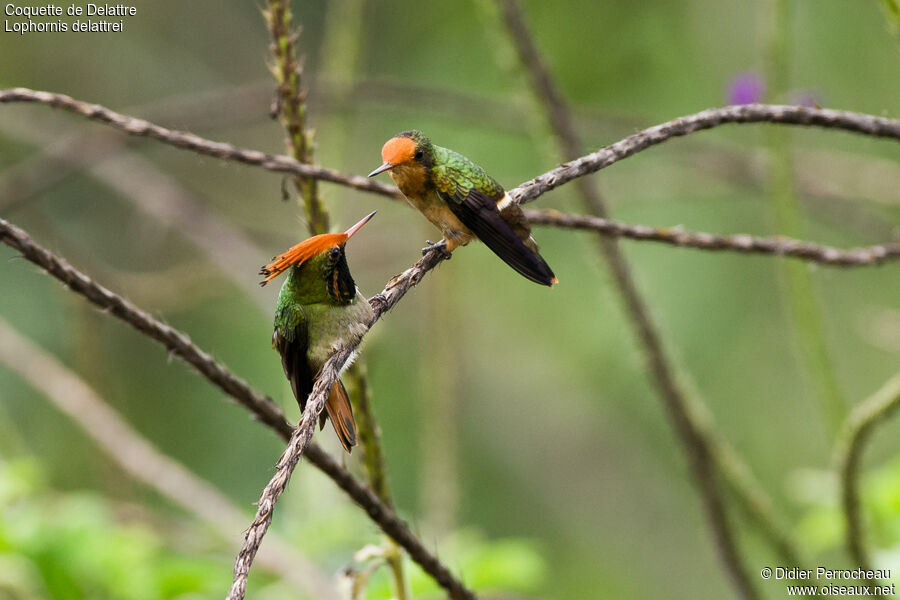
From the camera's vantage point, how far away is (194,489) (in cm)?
249

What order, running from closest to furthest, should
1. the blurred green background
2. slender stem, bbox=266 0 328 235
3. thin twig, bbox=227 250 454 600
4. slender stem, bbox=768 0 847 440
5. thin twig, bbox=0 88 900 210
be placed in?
1. thin twig, bbox=227 250 454 600
2. thin twig, bbox=0 88 900 210
3. slender stem, bbox=266 0 328 235
4. slender stem, bbox=768 0 847 440
5. the blurred green background

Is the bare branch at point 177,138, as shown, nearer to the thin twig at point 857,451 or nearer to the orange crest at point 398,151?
the orange crest at point 398,151

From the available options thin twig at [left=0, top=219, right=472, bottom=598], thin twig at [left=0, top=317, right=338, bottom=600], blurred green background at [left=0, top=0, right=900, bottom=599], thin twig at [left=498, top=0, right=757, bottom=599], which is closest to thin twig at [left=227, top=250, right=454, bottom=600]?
thin twig at [left=0, top=219, right=472, bottom=598]

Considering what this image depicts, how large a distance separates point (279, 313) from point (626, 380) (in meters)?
A: 6.56

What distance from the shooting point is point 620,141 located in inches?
45.3

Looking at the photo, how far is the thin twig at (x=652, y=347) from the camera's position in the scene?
2.00 m

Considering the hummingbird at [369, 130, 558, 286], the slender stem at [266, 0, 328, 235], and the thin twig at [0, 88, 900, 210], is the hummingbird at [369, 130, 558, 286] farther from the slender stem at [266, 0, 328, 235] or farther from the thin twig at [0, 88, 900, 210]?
the slender stem at [266, 0, 328, 235]

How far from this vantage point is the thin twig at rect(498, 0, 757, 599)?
6.57ft

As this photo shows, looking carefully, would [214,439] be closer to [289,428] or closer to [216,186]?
[216,186]

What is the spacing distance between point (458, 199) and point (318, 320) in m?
0.27

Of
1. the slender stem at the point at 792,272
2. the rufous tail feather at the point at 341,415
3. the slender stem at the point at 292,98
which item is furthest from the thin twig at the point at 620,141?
the slender stem at the point at 792,272

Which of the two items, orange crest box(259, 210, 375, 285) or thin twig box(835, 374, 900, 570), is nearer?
orange crest box(259, 210, 375, 285)

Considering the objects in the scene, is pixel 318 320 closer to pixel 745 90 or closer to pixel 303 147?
pixel 303 147

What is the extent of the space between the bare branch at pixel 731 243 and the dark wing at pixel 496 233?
0.56ft
